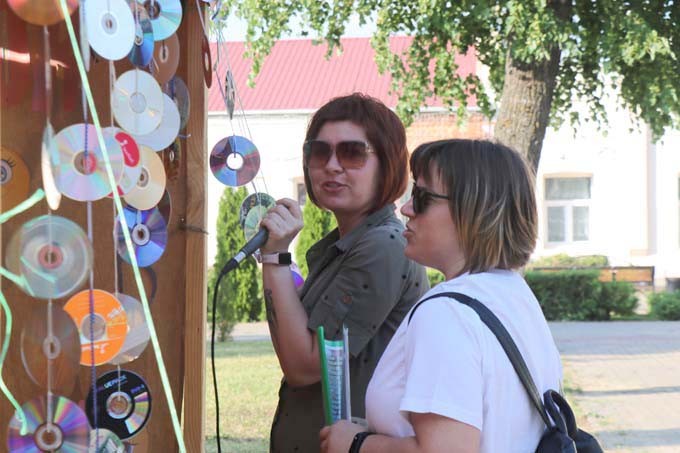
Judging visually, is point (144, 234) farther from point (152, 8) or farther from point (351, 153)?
point (351, 153)

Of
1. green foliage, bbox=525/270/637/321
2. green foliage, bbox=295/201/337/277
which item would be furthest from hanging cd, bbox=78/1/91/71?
green foliage, bbox=295/201/337/277

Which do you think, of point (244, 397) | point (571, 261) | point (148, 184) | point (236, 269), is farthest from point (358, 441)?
point (571, 261)

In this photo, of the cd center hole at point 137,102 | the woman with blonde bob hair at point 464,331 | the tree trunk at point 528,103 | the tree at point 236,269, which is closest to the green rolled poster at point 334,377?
the woman with blonde bob hair at point 464,331

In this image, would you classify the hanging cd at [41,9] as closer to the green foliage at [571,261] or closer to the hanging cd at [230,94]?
the hanging cd at [230,94]

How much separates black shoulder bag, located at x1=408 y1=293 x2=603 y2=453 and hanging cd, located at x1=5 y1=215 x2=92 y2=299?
23.1 inches

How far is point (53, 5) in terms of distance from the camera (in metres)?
1.60

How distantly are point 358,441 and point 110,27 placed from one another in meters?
0.88

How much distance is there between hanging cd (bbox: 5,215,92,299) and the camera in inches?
63.2

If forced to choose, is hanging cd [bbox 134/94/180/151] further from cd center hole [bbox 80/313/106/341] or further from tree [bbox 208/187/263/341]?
tree [bbox 208/187/263/341]

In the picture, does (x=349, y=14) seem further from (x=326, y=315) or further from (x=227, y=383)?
(x=326, y=315)

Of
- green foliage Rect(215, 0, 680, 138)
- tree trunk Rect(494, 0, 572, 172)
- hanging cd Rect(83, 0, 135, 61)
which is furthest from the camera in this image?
tree trunk Rect(494, 0, 572, 172)

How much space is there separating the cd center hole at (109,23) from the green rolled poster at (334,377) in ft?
2.32

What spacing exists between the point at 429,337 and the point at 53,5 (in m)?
0.84

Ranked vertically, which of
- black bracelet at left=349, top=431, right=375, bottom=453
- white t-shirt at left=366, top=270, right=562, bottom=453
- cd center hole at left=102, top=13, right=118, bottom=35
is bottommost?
black bracelet at left=349, top=431, right=375, bottom=453
